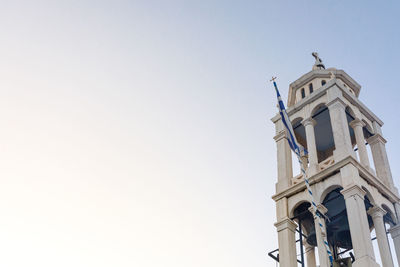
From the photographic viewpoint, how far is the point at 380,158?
30.5 meters

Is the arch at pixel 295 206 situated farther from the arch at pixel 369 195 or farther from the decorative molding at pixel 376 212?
the decorative molding at pixel 376 212

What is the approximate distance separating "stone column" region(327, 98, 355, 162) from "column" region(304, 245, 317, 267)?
5723 millimetres

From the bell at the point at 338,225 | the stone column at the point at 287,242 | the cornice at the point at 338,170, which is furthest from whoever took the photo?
the bell at the point at 338,225

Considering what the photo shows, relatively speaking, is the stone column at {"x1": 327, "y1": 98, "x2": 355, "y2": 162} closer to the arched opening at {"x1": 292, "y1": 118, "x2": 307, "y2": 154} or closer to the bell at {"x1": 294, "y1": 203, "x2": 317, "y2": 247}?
the arched opening at {"x1": 292, "y1": 118, "x2": 307, "y2": 154}

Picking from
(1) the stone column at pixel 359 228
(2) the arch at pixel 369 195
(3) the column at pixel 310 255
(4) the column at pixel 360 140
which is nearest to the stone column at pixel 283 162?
(3) the column at pixel 310 255

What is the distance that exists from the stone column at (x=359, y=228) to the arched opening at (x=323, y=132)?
8.01 metres

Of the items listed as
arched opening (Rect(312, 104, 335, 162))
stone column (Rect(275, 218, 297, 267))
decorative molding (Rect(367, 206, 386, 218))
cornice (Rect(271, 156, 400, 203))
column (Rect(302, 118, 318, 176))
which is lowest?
stone column (Rect(275, 218, 297, 267))

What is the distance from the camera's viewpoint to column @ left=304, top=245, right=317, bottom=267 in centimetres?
2892

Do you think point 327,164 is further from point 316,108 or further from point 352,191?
point 316,108

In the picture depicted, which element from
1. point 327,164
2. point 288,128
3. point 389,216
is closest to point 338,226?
point 389,216

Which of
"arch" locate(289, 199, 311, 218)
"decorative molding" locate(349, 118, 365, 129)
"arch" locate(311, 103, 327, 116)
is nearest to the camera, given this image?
"arch" locate(289, 199, 311, 218)

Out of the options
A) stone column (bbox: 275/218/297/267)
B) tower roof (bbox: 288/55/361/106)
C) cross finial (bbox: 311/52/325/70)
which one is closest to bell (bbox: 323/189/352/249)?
stone column (bbox: 275/218/297/267)

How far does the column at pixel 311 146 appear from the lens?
28.2m

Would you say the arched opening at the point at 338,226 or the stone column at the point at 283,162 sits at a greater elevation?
the stone column at the point at 283,162
